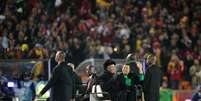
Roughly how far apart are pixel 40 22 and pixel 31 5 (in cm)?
168

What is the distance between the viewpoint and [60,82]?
1972cm

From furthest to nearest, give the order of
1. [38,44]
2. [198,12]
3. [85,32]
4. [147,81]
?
[198,12] < [85,32] < [38,44] < [147,81]

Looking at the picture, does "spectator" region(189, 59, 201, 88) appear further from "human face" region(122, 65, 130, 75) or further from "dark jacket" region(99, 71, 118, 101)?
"human face" region(122, 65, 130, 75)

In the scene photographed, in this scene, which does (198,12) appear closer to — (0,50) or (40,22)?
(40,22)

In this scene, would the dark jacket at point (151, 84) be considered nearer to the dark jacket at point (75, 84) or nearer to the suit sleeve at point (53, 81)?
the dark jacket at point (75, 84)

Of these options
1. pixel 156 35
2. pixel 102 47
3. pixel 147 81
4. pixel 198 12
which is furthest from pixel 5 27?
pixel 147 81

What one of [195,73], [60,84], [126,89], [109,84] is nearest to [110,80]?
[109,84]

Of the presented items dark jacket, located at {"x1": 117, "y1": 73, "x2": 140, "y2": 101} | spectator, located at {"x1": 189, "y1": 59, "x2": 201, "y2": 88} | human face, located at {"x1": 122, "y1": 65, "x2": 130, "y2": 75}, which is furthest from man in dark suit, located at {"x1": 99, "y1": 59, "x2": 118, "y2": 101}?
spectator, located at {"x1": 189, "y1": 59, "x2": 201, "y2": 88}

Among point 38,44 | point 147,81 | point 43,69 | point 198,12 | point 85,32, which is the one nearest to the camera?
point 147,81

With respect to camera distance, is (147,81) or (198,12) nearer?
(147,81)

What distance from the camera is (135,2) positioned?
34.2 m

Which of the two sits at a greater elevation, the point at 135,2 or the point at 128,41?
the point at 135,2

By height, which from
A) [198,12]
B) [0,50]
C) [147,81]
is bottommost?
[147,81]

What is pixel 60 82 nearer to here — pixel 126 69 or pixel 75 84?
pixel 75 84
